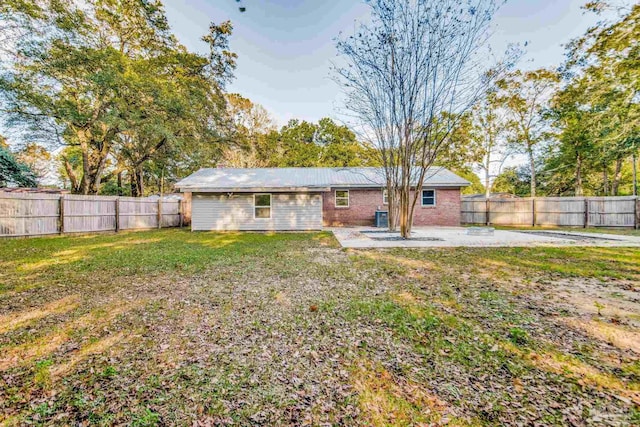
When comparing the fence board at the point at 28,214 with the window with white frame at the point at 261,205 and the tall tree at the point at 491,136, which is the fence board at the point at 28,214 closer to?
the window with white frame at the point at 261,205

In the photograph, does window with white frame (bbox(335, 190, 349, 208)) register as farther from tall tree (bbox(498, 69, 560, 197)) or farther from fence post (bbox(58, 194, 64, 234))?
tall tree (bbox(498, 69, 560, 197))

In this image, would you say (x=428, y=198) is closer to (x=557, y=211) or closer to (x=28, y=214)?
(x=557, y=211)

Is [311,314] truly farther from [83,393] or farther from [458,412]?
[83,393]

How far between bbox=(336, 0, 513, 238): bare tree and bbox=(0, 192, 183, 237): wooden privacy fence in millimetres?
12730

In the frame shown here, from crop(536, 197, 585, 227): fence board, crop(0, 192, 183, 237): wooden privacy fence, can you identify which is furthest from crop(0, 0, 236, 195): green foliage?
crop(536, 197, 585, 227): fence board

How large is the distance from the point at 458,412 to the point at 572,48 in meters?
13.9

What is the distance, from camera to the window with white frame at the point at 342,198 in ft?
55.4

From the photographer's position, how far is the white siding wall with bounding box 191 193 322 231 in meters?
14.6

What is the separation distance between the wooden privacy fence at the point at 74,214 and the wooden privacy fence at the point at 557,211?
20.0 metres

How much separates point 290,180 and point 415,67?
28.2ft

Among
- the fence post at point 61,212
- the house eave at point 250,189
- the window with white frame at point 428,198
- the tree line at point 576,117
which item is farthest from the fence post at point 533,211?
the fence post at point 61,212

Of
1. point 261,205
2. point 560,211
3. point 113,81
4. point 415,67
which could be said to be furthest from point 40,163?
point 560,211

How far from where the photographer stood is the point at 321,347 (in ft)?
9.15

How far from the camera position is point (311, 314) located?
363cm
